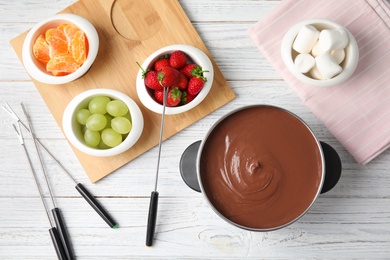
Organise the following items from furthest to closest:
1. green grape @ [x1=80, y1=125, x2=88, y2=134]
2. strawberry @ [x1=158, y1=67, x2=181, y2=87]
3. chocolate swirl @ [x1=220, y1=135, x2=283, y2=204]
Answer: green grape @ [x1=80, y1=125, x2=88, y2=134] → strawberry @ [x1=158, y1=67, x2=181, y2=87] → chocolate swirl @ [x1=220, y1=135, x2=283, y2=204]

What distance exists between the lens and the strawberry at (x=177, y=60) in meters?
1.19

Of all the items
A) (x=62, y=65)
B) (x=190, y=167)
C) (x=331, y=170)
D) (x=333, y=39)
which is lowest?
(x=331, y=170)

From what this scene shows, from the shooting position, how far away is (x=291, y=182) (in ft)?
3.47

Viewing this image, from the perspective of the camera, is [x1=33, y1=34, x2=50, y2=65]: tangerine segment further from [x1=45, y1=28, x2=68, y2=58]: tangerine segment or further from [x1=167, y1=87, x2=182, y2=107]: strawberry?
[x1=167, y1=87, x2=182, y2=107]: strawberry

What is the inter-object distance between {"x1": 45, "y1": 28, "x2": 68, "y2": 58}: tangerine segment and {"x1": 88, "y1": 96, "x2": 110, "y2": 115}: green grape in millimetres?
144

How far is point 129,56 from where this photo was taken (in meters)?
1.28

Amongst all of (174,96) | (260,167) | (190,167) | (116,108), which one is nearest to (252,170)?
(260,167)

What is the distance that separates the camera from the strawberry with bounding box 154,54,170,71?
1.21m

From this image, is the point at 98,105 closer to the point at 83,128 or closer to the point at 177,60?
the point at 83,128

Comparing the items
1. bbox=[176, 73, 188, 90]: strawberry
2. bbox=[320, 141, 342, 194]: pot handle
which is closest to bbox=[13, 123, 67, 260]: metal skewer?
bbox=[176, 73, 188, 90]: strawberry

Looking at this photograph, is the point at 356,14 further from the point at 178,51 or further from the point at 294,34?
the point at 178,51

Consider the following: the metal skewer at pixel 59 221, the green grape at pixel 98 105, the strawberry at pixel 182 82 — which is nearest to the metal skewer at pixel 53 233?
the metal skewer at pixel 59 221

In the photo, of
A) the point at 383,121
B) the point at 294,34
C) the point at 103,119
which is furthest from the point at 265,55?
the point at 103,119

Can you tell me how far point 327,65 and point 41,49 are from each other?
27.8 inches
